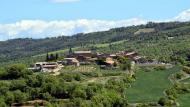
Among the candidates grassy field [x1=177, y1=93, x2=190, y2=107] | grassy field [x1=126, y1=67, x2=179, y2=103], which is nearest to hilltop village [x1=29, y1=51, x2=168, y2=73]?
grassy field [x1=126, y1=67, x2=179, y2=103]

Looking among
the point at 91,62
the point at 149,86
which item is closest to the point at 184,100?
the point at 149,86

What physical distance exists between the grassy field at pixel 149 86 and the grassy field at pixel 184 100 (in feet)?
9.76

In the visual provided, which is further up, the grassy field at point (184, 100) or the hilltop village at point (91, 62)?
the hilltop village at point (91, 62)

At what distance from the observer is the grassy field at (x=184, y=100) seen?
84.6m

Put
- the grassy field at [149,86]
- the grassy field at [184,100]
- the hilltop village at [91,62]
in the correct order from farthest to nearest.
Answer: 1. the hilltop village at [91,62]
2. the grassy field at [149,86]
3. the grassy field at [184,100]

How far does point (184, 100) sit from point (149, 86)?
10.1m

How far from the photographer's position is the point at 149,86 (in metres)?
98.1

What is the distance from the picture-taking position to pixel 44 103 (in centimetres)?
7594

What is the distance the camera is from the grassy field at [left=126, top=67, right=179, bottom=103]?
87.3 metres

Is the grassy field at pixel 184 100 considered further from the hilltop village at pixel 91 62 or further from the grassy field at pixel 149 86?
the hilltop village at pixel 91 62

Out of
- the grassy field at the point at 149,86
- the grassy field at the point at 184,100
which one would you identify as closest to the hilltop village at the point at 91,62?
the grassy field at the point at 149,86

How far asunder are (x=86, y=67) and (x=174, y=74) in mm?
17392

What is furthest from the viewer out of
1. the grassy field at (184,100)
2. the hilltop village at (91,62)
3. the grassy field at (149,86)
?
the hilltop village at (91,62)

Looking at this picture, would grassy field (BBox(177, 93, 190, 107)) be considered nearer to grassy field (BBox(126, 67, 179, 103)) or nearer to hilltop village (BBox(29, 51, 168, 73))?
grassy field (BBox(126, 67, 179, 103))
